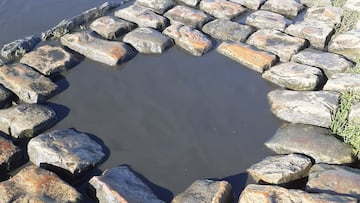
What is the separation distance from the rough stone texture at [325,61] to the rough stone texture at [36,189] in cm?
269

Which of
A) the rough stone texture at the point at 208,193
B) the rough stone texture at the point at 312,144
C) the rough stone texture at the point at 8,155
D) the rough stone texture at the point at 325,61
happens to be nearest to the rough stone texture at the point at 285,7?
the rough stone texture at the point at 325,61

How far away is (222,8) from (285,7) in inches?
31.7

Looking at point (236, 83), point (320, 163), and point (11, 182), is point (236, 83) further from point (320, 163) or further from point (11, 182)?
point (11, 182)

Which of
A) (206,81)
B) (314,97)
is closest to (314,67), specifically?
(314,97)

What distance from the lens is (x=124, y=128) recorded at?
3605 mm

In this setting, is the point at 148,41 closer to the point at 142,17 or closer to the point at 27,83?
the point at 142,17

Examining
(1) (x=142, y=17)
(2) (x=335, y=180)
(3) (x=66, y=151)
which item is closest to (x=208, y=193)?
(2) (x=335, y=180)

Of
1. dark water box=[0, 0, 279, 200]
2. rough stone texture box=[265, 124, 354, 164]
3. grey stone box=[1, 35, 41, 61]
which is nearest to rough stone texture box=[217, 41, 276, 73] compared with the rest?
dark water box=[0, 0, 279, 200]

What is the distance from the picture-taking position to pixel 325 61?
4.30m

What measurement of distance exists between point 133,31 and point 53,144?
75.2 inches

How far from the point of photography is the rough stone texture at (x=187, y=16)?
197 inches

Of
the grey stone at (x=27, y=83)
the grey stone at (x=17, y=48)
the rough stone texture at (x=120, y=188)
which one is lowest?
the rough stone texture at (x=120, y=188)

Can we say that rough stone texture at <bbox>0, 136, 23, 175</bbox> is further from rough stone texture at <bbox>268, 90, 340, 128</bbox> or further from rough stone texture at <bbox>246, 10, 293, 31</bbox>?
rough stone texture at <bbox>246, 10, 293, 31</bbox>

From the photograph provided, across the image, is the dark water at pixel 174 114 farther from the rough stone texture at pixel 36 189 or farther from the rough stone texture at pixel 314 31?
the rough stone texture at pixel 314 31
